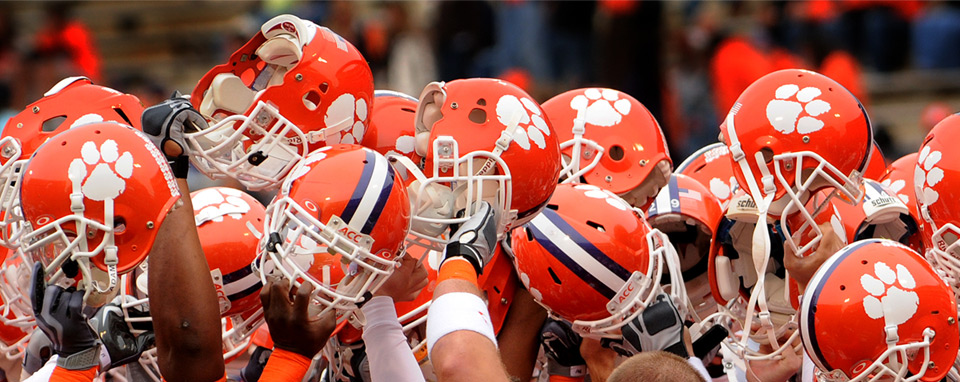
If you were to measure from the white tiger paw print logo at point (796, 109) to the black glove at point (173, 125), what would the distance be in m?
1.79

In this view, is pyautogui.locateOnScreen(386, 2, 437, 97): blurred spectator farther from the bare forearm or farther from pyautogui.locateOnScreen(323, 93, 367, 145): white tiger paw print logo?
the bare forearm

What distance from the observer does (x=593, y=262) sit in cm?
418

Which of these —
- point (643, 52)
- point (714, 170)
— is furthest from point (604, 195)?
point (643, 52)

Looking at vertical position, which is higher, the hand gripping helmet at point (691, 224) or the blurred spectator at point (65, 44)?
the hand gripping helmet at point (691, 224)

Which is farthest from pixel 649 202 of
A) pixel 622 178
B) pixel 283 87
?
pixel 283 87

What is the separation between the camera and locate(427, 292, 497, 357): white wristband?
141 inches

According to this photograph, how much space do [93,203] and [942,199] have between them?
2.64 meters

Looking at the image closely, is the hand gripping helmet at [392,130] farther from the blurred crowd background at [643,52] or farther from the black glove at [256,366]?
the blurred crowd background at [643,52]

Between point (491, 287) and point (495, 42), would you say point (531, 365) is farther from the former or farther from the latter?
point (495, 42)

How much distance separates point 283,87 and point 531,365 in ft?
4.51

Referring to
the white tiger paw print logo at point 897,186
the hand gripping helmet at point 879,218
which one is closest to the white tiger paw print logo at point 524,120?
the hand gripping helmet at point 879,218

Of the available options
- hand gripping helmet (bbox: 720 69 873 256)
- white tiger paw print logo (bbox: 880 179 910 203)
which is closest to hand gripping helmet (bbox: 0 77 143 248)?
hand gripping helmet (bbox: 720 69 873 256)

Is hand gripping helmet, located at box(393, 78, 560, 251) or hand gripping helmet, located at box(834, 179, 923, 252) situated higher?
hand gripping helmet, located at box(393, 78, 560, 251)

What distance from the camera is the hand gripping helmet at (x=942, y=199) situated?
168 inches
